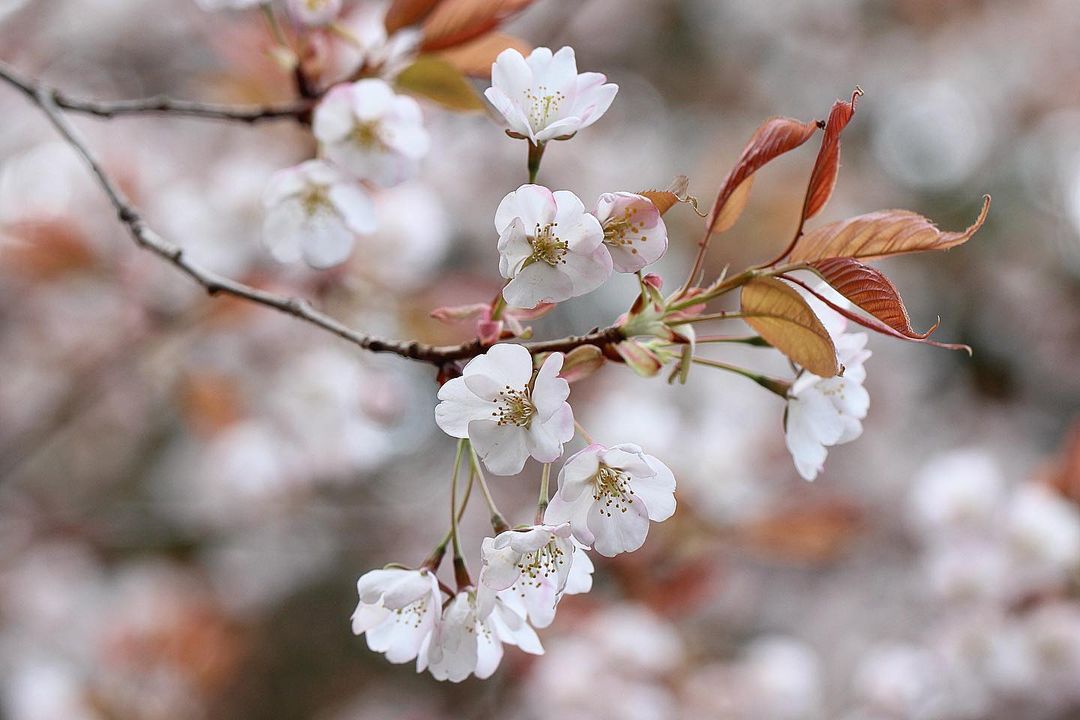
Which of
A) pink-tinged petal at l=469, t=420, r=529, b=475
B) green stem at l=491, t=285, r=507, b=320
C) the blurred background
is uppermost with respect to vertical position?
green stem at l=491, t=285, r=507, b=320

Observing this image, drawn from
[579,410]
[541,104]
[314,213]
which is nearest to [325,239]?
[314,213]

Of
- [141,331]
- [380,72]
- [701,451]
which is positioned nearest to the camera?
[380,72]

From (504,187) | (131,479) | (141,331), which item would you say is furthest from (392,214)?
(131,479)

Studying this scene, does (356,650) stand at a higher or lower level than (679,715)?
lower

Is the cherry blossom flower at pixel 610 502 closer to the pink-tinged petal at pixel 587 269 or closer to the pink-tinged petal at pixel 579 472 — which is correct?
the pink-tinged petal at pixel 579 472

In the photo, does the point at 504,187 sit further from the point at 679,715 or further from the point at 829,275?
the point at 829,275

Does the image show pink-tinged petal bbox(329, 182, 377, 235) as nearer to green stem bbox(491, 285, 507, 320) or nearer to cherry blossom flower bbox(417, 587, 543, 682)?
green stem bbox(491, 285, 507, 320)

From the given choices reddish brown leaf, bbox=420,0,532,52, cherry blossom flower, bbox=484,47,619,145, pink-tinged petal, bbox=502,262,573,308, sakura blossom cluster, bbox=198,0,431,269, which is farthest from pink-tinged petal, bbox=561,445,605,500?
reddish brown leaf, bbox=420,0,532,52
